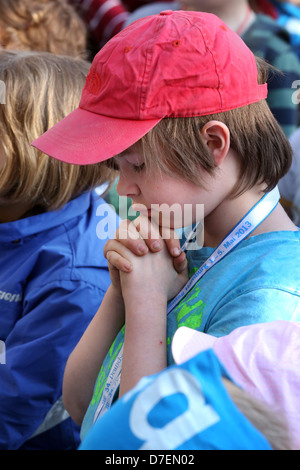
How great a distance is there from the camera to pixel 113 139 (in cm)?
111

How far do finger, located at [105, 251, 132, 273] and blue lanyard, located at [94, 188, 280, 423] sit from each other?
13cm

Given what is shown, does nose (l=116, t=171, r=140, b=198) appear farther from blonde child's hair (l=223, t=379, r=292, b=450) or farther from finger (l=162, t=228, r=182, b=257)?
blonde child's hair (l=223, t=379, r=292, b=450)

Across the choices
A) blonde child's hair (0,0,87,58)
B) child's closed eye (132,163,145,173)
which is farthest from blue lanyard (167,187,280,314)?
blonde child's hair (0,0,87,58)

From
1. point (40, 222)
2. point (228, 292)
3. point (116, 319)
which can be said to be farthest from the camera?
point (40, 222)

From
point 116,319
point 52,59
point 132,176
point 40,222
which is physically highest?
point 132,176

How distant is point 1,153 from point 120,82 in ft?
2.26

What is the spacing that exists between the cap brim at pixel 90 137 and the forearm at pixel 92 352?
340 millimetres

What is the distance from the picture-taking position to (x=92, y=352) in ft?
4.30

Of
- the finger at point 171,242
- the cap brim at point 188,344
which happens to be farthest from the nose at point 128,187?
the cap brim at point 188,344

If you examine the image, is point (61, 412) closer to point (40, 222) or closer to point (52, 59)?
point (40, 222)

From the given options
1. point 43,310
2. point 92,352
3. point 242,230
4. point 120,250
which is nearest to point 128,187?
point 120,250

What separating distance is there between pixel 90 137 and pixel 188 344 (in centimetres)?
54

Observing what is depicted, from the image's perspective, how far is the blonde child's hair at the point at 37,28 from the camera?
107 inches

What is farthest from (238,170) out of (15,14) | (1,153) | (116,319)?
(15,14)
